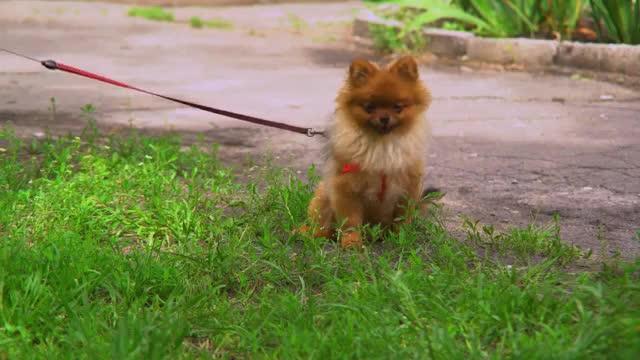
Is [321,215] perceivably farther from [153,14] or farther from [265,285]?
[153,14]

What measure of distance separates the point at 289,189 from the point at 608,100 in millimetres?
4220

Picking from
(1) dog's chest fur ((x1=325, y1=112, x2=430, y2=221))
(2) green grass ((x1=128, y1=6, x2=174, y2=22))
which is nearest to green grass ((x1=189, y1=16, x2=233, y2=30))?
(2) green grass ((x1=128, y1=6, x2=174, y2=22))

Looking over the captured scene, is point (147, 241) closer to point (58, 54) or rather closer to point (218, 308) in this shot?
point (218, 308)

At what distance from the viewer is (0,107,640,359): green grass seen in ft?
9.39

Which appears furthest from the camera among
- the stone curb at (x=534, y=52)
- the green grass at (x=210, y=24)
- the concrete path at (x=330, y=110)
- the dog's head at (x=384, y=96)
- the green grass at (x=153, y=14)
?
the green grass at (x=153, y=14)

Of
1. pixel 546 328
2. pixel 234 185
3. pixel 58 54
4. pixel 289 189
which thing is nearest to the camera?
pixel 546 328

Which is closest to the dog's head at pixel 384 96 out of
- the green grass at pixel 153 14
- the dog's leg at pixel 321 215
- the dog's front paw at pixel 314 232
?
the dog's leg at pixel 321 215

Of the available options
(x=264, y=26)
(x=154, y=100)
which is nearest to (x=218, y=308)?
(x=154, y=100)

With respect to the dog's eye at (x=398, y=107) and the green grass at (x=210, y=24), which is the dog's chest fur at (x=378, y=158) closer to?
the dog's eye at (x=398, y=107)

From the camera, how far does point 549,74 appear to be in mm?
9086

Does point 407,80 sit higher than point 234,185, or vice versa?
point 407,80

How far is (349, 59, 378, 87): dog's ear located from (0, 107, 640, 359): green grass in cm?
72

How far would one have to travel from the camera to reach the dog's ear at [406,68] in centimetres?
386

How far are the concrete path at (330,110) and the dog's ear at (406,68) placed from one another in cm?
108
